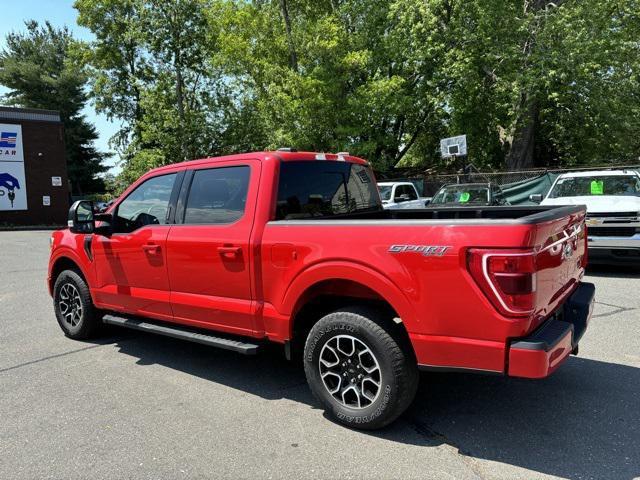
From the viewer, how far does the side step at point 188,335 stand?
391cm

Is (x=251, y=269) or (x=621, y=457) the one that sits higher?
(x=251, y=269)

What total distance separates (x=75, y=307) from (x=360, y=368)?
12.6 feet

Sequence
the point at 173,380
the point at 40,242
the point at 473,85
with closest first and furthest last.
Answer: the point at 173,380, the point at 40,242, the point at 473,85

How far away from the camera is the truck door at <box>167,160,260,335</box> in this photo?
3.95 m

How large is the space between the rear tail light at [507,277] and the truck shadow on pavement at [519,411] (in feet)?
3.26

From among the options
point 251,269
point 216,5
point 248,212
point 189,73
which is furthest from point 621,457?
point 189,73

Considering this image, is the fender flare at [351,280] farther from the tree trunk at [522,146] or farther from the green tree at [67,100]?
the green tree at [67,100]

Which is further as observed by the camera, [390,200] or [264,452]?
[390,200]

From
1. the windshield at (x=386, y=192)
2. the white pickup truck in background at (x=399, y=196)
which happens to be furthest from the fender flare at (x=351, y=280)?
the windshield at (x=386, y=192)

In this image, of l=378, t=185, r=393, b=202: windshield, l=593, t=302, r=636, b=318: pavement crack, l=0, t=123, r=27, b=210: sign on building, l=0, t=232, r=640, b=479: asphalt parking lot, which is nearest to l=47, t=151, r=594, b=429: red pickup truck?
l=0, t=232, r=640, b=479: asphalt parking lot

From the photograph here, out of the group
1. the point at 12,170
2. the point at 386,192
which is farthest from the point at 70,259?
the point at 12,170

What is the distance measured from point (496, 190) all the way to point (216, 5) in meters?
18.3

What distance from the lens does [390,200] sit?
15.5 metres

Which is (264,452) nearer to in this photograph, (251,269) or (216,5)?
(251,269)
